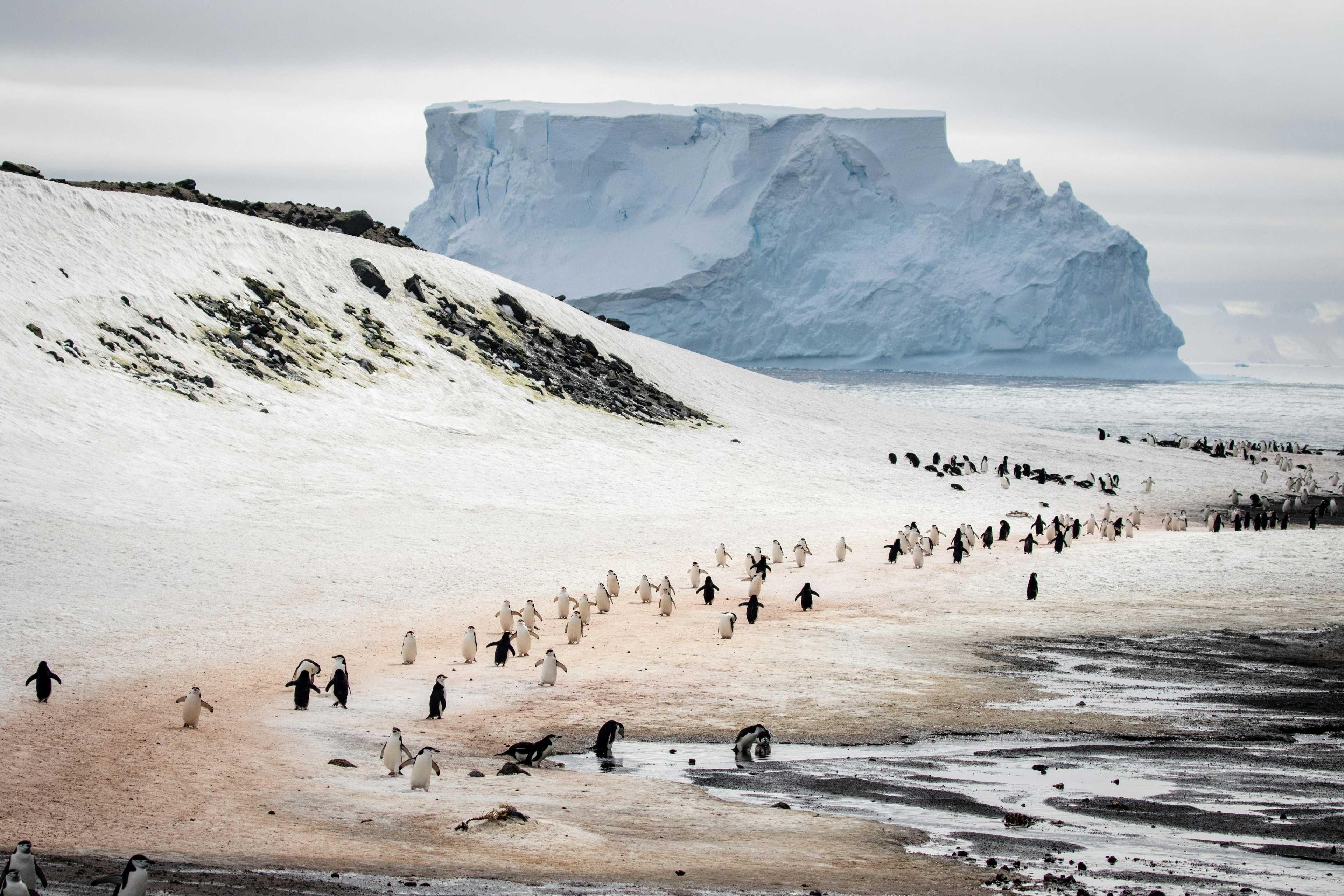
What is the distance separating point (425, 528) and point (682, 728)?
36.2 feet

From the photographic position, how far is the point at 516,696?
1257 centimetres

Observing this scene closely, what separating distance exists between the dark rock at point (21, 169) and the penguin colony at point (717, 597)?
22918mm

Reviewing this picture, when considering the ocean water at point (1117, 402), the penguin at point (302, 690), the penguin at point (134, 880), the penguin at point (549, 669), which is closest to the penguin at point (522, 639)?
the penguin at point (549, 669)

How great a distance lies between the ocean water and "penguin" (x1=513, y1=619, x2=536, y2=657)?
108ft

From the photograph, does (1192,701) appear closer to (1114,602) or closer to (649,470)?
(1114,602)

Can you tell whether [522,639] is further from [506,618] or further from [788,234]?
[788,234]

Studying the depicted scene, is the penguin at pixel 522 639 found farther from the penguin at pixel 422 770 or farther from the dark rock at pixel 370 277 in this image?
the dark rock at pixel 370 277

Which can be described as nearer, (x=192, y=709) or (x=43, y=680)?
(x=192, y=709)

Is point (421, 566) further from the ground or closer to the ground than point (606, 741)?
further from the ground

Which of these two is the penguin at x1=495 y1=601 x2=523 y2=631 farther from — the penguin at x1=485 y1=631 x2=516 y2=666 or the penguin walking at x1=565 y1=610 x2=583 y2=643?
the penguin at x1=485 y1=631 x2=516 y2=666

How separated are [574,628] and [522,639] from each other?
0.92m

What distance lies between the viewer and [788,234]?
88.2 meters

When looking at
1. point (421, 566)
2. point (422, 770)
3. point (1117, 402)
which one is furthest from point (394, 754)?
point (1117, 402)

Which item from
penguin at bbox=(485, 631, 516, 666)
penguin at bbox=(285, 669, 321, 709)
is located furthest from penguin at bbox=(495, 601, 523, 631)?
penguin at bbox=(285, 669, 321, 709)
